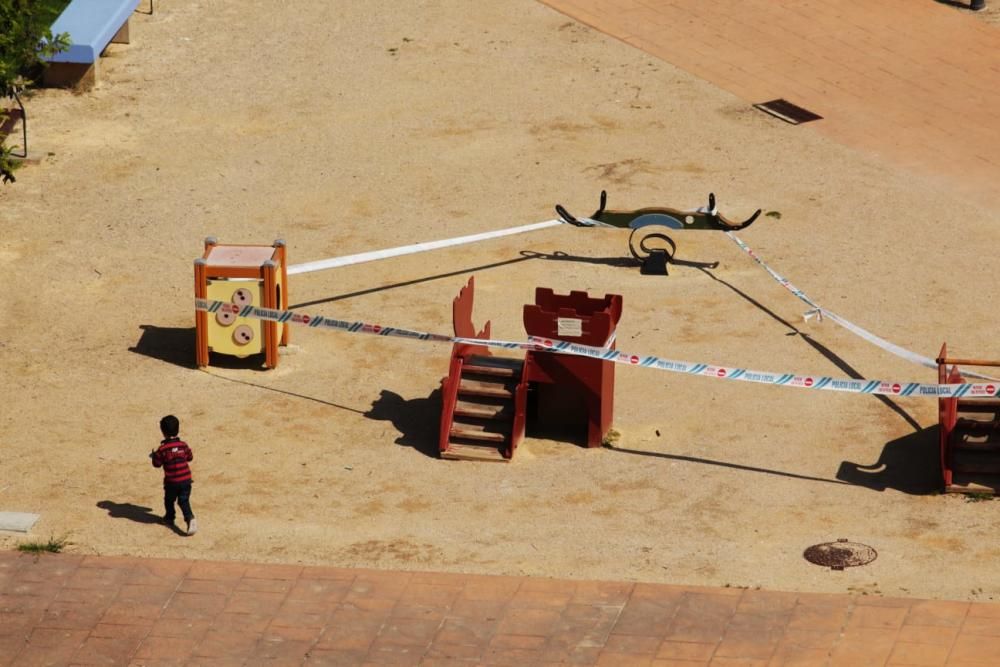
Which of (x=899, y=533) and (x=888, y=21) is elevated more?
(x=888, y=21)

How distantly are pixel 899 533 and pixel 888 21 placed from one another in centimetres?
1486

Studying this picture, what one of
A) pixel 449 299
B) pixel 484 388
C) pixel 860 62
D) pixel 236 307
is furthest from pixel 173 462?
pixel 860 62

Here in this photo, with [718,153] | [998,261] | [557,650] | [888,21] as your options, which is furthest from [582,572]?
[888,21]

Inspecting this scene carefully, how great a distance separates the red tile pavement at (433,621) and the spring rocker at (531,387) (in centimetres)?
250

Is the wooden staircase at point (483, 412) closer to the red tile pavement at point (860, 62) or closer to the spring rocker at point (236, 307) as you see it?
the spring rocker at point (236, 307)

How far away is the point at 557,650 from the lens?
13.3 m

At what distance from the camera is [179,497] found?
14852mm

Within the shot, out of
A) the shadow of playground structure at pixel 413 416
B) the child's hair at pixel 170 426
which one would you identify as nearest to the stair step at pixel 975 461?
the shadow of playground structure at pixel 413 416

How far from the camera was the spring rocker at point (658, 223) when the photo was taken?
68.1 ft

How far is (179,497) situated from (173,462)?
0.32 metres

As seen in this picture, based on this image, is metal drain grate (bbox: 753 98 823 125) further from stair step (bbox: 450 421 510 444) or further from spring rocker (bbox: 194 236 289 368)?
stair step (bbox: 450 421 510 444)

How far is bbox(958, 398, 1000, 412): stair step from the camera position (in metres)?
15.9

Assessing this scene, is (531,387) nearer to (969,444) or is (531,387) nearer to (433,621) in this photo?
(433,621)

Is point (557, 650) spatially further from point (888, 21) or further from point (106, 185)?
point (888, 21)
